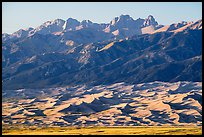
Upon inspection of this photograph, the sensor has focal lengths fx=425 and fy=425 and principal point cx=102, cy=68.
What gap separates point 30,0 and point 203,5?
13.8m

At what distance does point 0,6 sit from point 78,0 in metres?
6.00

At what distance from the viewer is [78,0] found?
108ft

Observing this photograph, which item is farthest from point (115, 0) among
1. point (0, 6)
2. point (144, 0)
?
point (0, 6)

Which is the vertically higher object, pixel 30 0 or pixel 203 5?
pixel 30 0

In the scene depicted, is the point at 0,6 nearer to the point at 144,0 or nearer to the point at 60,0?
the point at 60,0

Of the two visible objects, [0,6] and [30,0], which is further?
[30,0]

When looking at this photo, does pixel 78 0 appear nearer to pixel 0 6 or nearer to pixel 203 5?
pixel 0 6

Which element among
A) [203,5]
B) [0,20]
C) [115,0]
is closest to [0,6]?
[0,20]

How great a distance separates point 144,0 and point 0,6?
1126 cm

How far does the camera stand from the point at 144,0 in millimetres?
33844

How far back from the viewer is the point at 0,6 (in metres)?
32.7

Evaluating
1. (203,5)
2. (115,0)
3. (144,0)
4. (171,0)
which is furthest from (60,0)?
(203,5)

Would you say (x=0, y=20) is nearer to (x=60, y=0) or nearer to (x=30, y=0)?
(x=30, y=0)

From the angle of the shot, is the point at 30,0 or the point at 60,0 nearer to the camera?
the point at 60,0
